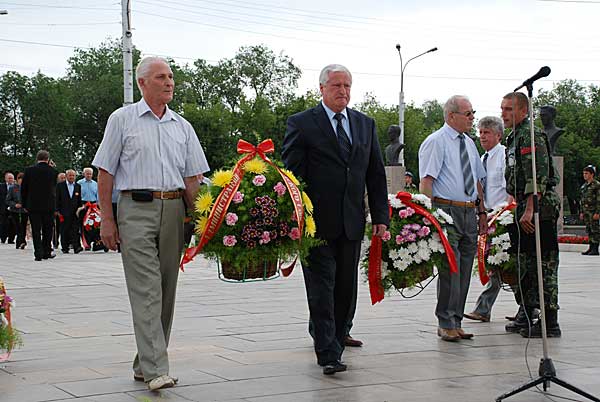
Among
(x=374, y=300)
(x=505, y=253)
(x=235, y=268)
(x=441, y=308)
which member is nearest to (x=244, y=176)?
(x=235, y=268)

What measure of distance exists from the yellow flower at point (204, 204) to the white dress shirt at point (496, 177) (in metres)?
4.09

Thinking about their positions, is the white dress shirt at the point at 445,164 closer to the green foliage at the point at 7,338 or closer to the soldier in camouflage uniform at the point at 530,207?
the soldier in camouflage uniform at the point at 530,207

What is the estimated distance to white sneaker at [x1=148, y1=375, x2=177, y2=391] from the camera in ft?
20.7

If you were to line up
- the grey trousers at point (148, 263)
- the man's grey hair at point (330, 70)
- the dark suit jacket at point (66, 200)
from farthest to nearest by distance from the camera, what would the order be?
1. the dark suit jacket at point (66, 200)
2. the man's grey hair at point (330, 70)
3. the grey trousers at point (148, 263)

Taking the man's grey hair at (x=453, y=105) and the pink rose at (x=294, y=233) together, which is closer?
the pink rose at (x=294, y=233)

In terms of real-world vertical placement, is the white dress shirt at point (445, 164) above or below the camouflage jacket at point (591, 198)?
above

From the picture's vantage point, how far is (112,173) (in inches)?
259

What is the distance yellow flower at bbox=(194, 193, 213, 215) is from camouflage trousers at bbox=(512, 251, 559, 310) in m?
3.58

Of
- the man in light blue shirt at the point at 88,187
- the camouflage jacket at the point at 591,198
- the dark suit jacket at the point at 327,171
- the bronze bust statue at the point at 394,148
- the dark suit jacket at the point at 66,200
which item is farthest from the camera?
the bronze bust statue at the point at 394,148

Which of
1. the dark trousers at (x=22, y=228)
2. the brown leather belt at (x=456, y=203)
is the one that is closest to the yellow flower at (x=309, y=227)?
the brown leather belt at (x=456, y=203)

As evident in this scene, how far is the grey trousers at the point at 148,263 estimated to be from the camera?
21.1 feet

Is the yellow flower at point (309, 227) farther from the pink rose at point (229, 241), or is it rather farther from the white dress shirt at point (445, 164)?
the white dress shirt at point (445, 164)

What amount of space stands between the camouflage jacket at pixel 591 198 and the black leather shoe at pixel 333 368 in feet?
54.4

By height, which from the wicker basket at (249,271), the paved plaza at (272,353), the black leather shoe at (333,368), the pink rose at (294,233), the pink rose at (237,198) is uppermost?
the pink rose at (237,198)
